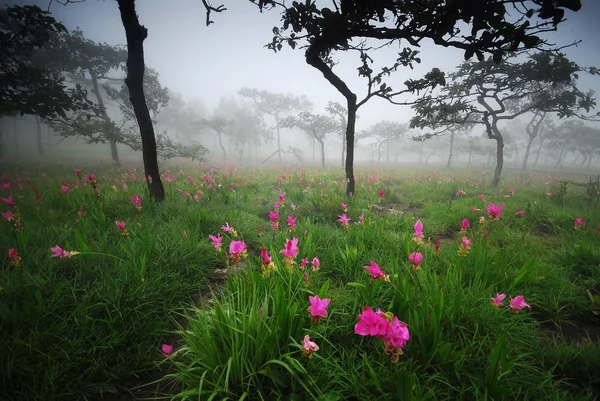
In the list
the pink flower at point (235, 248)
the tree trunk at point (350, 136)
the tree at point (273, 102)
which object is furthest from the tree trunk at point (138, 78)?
the tree at point (273, 102)

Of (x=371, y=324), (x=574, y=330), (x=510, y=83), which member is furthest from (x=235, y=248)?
(x=510, y=83)

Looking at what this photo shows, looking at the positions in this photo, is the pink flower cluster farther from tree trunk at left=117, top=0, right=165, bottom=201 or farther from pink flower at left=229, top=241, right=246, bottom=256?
tree trunk at left=117, top=0, right=165, bottom=201

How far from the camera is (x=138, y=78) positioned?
434 centimetres

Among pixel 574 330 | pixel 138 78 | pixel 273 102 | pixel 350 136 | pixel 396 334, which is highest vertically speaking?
pixel 273 102

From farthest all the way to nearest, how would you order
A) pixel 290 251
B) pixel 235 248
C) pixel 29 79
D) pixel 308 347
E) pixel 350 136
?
pixel 350 136, pixel 29 79, pixel 290 251, pixel 235 248, pixel 308 347

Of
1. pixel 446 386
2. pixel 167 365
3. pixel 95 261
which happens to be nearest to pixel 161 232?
pixel 95 261

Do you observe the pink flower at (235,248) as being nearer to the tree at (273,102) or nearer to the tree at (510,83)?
the tree at (510,83)

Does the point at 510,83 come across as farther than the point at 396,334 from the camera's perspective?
Yes

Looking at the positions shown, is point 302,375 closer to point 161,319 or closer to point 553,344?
point 161,319

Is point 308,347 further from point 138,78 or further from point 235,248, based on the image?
point 138,78

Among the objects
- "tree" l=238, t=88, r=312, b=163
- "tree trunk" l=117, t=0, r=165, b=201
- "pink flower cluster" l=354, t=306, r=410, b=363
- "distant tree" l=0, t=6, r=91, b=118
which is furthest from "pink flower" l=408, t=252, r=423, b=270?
"tree" l=238, t=88, r=312, b=163

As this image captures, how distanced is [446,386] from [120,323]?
2402 millimetres

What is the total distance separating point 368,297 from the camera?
1.78m

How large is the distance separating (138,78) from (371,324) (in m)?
5.70
